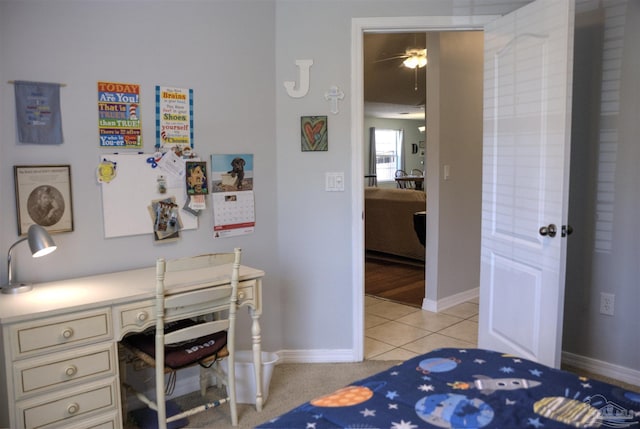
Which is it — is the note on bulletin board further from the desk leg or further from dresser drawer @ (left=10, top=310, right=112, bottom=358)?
the desk leg

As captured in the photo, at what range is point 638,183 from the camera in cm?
268

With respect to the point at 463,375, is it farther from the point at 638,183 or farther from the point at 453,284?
the point at 453,284

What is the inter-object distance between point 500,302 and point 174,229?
1.79 metres

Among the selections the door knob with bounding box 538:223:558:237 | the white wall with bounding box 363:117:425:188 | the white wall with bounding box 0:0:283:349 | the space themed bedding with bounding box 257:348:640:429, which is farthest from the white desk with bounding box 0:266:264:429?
the white wall with bounding box 363:117:425:188

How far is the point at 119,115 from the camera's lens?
2414 millimetres

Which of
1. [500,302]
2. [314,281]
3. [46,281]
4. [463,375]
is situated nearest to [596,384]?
[463,375]

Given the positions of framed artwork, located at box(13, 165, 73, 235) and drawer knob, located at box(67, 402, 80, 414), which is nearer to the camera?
drawer knob, located at box(67, 402, 80, 414)

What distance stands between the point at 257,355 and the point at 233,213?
0.80 metres

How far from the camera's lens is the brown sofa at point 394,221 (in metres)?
5.89

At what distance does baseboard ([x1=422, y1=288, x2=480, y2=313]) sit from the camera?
414 centimetres

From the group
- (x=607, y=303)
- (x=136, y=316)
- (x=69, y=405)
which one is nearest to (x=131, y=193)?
(x=136, y=316)

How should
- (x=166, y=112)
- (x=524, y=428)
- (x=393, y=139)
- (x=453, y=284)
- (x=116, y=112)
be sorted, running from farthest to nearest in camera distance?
(x=393, y=139), (x=453, y=284), (x=166, y=112), (x=116, y=112), (x=524, y=428)

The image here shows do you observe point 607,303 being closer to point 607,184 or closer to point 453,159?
point 607,184

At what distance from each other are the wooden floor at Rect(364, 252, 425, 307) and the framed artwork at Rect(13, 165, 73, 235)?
2.93m
